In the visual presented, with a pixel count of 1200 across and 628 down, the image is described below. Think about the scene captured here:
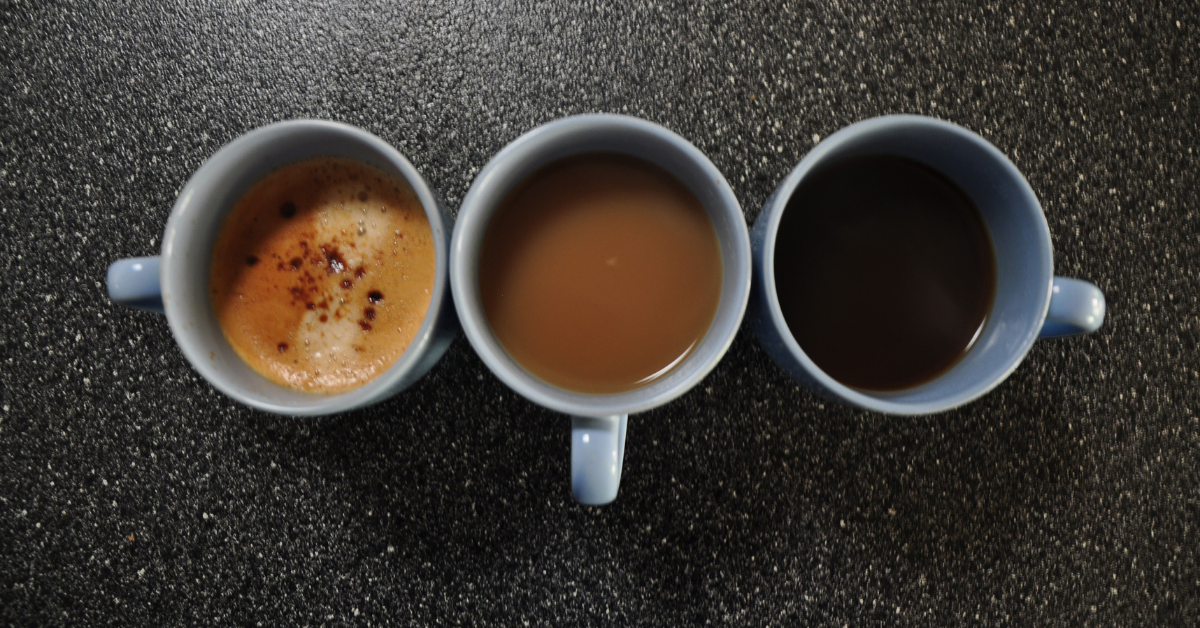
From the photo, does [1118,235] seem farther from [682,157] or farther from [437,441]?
[437,441]

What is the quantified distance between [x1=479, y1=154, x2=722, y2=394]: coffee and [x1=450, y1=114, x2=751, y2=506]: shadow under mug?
0.02m

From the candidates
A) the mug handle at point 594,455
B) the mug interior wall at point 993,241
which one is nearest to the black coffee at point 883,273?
the mug interior wall at point 993,241

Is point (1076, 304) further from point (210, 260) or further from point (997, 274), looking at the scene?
point (210, 260)

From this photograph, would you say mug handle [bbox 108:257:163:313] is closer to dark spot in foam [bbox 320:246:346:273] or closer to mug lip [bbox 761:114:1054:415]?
dark spot in foam [bbox 320:246:346:273]

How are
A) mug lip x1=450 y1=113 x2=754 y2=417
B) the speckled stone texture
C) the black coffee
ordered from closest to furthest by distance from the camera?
mug lip x1=450 y1=113 x2=754 y2=417 → the black coffee → the speckled stone texture

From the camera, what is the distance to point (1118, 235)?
69 centimetres

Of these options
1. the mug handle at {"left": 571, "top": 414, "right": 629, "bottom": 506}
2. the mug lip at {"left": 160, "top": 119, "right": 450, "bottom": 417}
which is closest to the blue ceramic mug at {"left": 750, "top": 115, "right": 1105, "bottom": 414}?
the mug handle at {"left": 571, "top": 414, "right": 629, "bottom": 506}

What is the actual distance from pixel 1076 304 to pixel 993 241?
82 mm

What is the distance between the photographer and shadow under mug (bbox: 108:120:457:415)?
0.49m

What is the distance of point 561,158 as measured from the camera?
→ 1.79ft

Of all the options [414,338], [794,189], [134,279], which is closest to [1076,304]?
[794,189]

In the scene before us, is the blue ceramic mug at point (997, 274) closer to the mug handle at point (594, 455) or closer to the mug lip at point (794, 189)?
the mug lip at point (794, 189)

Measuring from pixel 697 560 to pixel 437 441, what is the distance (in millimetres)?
298

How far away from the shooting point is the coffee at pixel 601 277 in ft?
1.80
